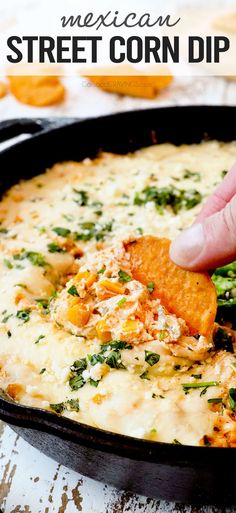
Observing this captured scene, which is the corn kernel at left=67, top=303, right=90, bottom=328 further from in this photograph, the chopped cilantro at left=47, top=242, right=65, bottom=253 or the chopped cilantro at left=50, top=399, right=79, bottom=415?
the chopped cilantro at left=47, top=242, right=65, bottom=253

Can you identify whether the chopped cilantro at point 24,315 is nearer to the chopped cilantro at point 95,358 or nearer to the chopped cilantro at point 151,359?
the chopped cilantro at point 95,358

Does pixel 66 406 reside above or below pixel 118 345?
below

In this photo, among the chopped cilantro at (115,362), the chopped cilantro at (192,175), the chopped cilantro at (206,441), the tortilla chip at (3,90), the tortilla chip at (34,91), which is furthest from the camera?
the tortilla chip at (3,90)

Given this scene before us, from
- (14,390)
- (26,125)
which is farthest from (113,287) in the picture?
(26,125)

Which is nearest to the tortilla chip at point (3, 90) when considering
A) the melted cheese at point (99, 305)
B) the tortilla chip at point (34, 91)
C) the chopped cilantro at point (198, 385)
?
the tortilla chip at point (34, 91)

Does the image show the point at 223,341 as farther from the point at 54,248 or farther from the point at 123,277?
the point at 54,248

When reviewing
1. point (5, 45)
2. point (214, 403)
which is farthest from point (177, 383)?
point (5, 45)
